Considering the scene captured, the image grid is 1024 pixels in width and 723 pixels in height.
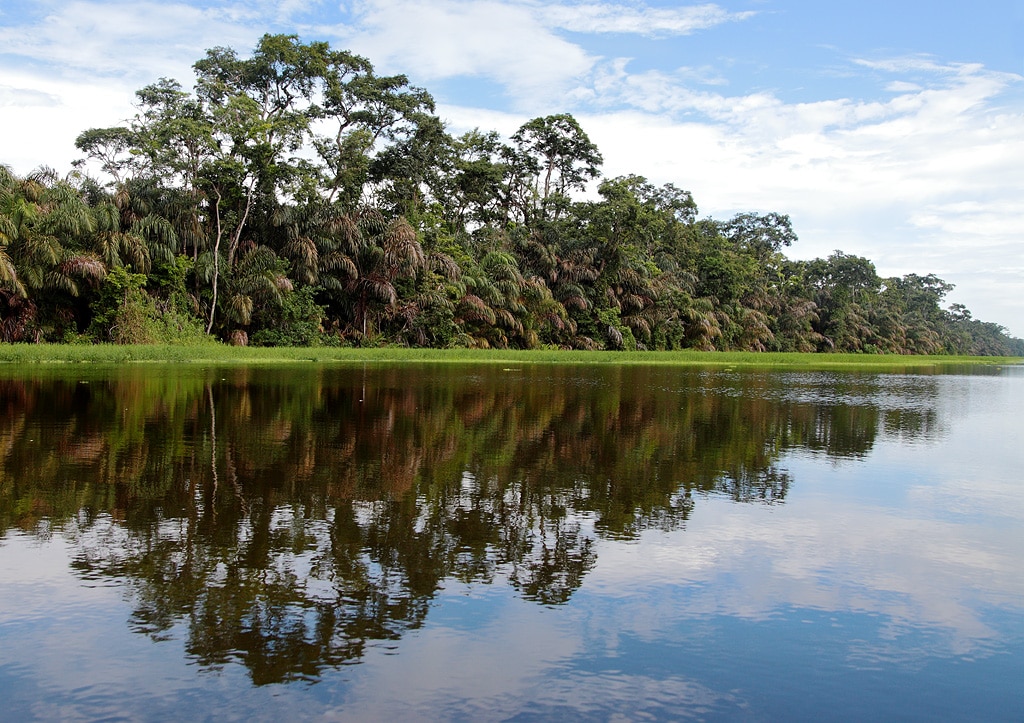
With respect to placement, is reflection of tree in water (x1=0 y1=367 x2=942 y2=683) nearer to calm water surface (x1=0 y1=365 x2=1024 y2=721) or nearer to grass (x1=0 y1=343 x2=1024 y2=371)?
calm water surface (x1=0 y1=365 x2=1024 y2=721)

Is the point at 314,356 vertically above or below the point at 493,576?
above

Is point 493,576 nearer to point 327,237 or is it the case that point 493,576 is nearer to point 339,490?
point 339,490

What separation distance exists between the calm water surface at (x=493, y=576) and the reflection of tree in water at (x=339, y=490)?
0.04 meters

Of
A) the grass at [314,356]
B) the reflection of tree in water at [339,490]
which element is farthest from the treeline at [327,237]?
the reflection of tree in water at [339,490]

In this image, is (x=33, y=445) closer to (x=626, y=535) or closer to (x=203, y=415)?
(x=203, y=415)

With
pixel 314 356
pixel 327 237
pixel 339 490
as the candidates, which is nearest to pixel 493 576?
pixel 339 490

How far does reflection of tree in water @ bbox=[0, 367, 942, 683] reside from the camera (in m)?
4.92

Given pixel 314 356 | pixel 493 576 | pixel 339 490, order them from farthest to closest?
pixel 314 356 < pixel 339 490 < pixel 493 576

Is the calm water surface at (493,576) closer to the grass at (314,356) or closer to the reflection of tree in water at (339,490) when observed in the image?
the reflection of tree in water at (339,490)

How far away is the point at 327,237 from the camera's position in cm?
3522

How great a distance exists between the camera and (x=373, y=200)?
41094 mm

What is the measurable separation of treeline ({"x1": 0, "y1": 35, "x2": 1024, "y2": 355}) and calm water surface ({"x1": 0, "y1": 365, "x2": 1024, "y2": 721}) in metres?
19.8

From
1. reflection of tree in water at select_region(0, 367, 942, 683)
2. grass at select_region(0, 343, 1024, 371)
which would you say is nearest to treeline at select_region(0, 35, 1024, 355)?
grass at select_region(0, 343, 1024, 371)

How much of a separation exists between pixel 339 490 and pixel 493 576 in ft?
9.08
